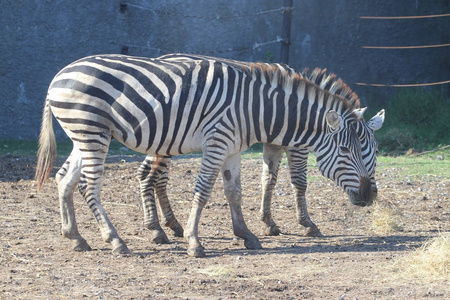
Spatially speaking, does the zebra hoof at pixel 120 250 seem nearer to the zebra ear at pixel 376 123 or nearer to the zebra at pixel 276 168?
the zebra at pixel 276 168

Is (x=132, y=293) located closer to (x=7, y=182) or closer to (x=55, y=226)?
(x=55, y=226)

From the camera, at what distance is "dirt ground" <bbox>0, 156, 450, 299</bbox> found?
4.99m

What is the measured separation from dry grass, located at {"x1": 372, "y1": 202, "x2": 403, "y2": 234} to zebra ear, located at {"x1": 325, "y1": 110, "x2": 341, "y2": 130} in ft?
4.98

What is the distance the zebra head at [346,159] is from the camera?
656 cm

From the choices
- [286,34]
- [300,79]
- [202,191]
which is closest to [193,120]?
[202,191]

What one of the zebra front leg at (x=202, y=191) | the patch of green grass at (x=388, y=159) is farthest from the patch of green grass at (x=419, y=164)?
the zebra front leg at (x=202, y=191)

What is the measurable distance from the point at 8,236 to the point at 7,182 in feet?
10.2

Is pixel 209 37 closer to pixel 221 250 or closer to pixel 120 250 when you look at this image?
pixel 221 250

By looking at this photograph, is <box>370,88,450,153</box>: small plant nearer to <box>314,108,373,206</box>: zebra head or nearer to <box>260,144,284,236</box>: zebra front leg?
<box>260,144,284,236</box>: zebra front leg

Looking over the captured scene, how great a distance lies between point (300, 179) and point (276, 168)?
32 cm

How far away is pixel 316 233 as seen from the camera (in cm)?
716

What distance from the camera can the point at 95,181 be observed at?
6.23 m

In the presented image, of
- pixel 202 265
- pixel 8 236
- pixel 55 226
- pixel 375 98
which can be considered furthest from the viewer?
pixel 375 98

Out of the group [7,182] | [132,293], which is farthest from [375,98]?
[132,293]
